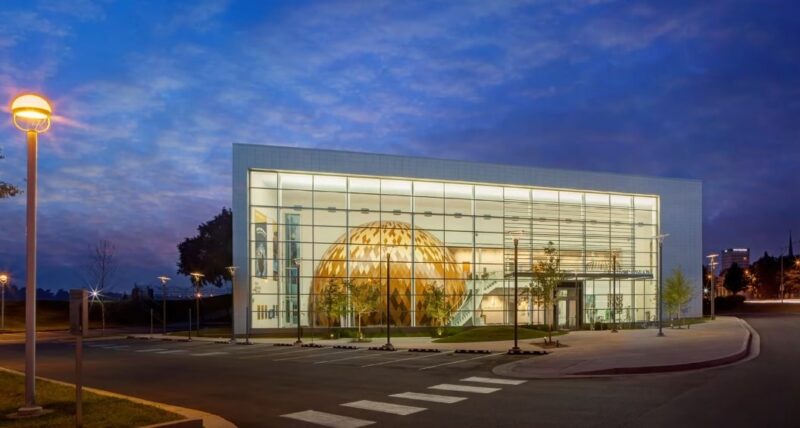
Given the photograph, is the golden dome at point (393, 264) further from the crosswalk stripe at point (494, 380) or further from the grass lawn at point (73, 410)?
the grass lawn at point (73, 410)

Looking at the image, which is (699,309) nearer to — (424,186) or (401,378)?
(424,186)

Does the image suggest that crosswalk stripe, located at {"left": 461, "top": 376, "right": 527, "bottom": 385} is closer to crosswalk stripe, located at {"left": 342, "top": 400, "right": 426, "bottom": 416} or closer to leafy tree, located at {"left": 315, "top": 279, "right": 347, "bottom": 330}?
crosswalk stripe, located at {"left": 342, "top": 400, "right": 426, "bottom": 416}

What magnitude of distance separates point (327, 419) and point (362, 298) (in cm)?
3493

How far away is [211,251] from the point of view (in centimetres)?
9012

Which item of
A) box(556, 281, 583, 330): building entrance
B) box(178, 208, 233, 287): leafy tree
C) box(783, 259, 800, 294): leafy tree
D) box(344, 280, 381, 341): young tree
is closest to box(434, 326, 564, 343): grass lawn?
box(344, 280, 381, 341): young tree

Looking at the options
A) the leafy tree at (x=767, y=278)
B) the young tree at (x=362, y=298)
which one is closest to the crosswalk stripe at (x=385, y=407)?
the young tree at (x=362, y=298)

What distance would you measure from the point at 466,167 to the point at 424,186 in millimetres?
3921

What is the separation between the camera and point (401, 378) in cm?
1948

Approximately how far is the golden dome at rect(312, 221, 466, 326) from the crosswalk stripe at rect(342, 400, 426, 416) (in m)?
37.3

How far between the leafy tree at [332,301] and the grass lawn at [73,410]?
1236 inches

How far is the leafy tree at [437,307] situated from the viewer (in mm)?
49188

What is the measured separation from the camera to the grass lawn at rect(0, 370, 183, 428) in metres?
10.7

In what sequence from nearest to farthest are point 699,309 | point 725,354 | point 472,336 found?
1. point 725,354
2. point 472,336
3. point 699,309

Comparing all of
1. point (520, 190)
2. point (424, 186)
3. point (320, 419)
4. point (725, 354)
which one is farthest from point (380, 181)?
point (320, 419)
